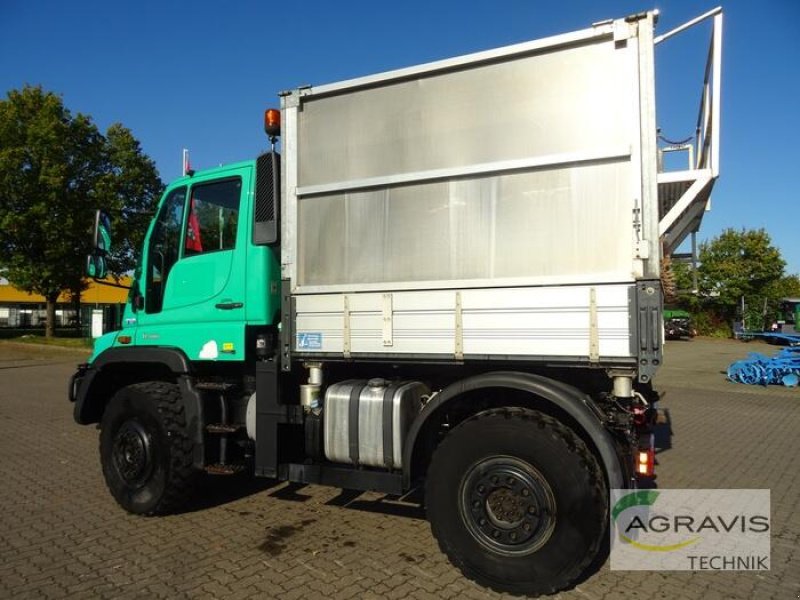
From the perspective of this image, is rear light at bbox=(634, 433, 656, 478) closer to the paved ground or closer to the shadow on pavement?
the paved ground

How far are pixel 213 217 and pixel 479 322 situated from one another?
2.57 metres

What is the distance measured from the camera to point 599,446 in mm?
3246

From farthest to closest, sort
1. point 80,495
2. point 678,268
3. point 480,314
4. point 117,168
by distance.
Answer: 1. point 117,168
2. point 678,268
3. point 80,495
4. point 480,314

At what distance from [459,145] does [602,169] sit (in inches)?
36.6

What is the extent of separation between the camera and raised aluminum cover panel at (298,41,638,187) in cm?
343

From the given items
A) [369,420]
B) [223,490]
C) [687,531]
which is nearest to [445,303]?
[369,420]

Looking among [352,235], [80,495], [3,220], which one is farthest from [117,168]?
[352,235]

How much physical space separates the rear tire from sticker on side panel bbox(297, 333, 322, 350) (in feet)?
4.06

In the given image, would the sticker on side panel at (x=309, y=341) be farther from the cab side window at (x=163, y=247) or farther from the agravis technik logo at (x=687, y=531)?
the agravis technik logo at (x=687, y=531)

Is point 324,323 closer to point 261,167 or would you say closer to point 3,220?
point 261,167

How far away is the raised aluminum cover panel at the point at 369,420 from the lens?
3.91 meters

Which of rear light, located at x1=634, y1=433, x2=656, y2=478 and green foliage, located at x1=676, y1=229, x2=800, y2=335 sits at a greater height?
green foliage, located at x1=676, y1=229, x2=800, y2=335

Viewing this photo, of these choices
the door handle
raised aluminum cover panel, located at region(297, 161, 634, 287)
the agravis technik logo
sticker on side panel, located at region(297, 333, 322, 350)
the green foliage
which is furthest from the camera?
the green foliage

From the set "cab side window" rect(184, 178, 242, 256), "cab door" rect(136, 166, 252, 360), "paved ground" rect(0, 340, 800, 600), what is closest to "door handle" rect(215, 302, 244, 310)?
"cab door" rect(136, 166, 252, 360)
